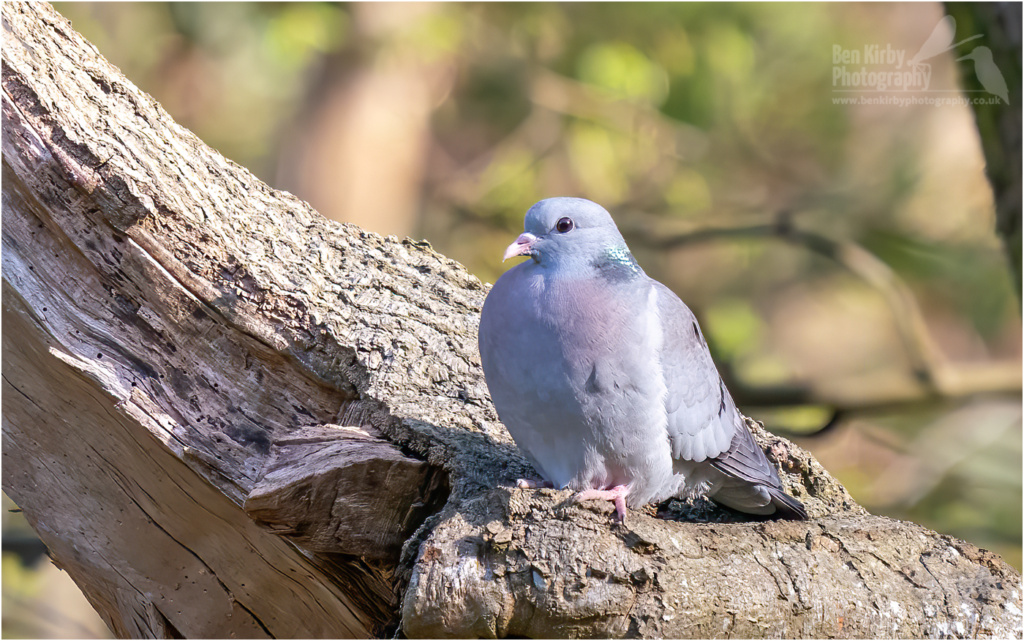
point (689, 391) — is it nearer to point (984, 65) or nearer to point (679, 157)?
point (984, 65)

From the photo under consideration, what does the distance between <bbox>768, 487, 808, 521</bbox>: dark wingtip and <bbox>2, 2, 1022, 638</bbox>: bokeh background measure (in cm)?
245

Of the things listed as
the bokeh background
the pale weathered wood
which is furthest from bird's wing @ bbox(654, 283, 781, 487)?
the bokeh background

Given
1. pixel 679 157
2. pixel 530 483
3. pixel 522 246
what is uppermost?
pixel 679 157

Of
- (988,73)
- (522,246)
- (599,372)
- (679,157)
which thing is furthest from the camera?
(679,157)

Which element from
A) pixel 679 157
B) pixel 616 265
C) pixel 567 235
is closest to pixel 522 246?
pixel 567 235

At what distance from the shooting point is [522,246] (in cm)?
198

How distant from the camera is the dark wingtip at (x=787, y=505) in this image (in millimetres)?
2113

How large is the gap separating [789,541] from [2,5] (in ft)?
7.88

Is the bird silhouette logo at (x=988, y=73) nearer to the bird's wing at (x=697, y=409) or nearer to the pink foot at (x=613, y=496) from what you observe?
the bird's wing at (x=697, y=409)

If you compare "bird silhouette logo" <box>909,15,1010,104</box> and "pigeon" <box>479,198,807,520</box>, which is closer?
"pigeon" <box>479,198,807,520</box>

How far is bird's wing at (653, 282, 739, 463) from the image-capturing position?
6.53ft

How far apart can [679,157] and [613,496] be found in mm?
4859

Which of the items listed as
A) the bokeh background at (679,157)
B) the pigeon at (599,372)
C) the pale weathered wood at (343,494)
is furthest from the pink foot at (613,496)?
the bokeh background at (679,157)

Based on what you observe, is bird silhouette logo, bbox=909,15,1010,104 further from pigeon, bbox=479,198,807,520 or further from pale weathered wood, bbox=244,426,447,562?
pale weathered wood, bbox=244,426,447,562
